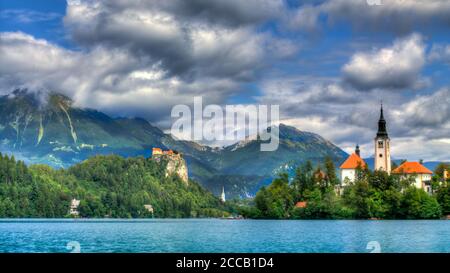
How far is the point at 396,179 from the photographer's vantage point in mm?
117250

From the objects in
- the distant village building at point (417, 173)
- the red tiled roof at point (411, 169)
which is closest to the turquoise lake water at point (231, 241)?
the distant village building at point (417, 173)

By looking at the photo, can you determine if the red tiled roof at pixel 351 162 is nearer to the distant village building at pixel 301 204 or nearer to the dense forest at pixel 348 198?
the dense forest at pixel 348 198

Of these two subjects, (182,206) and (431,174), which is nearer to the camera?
(431,174)

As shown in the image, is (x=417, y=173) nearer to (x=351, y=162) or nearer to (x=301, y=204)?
(x=351, y=162)

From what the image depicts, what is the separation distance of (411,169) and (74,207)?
86.6 metres

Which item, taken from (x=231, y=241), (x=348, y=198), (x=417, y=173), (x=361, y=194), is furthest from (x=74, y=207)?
(x=231, y=241)

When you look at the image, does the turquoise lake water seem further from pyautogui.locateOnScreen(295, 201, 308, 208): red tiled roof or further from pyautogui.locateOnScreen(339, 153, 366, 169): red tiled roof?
pyautogui.locateOnScreen(339, 153, 366, 169): red tiled roof

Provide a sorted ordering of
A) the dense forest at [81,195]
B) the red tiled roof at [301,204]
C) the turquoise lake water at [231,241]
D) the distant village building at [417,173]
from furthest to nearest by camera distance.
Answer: the dense forest at [81,195]
the distant village building at [417,173]
the red tiled roof at [301,204]
the turquoise lake water at [231,241]

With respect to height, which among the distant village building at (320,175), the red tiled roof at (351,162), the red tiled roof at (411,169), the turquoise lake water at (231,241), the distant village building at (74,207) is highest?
the red tiled roof at (351,162)

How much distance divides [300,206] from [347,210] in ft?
32.4

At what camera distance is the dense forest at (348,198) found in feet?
363

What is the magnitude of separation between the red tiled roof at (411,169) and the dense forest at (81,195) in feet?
230
